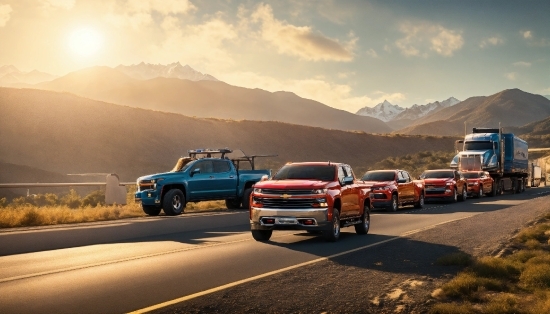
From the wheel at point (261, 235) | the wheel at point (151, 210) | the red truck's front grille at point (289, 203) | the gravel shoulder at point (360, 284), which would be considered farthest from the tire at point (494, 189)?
the red truck's front grille at point (289, 203)

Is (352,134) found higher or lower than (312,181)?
higher

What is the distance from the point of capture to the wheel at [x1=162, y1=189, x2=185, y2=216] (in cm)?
2320

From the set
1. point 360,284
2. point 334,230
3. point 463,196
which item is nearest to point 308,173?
point 334,230

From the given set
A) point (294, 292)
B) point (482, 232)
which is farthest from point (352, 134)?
point (294, 292)

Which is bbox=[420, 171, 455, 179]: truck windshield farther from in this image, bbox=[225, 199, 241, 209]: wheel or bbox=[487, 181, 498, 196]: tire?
bbox=[225, 199, 241, 209]: wheel

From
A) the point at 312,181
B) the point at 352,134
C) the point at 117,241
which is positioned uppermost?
the point at 352,134

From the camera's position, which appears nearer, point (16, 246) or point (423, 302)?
point (423, 302)

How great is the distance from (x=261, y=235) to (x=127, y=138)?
8084 cm

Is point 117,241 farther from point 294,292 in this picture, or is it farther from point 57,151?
point 57,151

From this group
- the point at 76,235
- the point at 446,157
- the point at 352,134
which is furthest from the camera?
the point at 352,134

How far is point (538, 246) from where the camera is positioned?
44.7 feet

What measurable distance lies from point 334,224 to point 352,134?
116 m

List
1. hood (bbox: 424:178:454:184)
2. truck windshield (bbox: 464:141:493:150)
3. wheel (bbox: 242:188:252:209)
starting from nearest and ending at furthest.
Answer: wheel (bbox: 242:188:252:209) → hood (bbox: 424:178:454:184) → truck windshield (bbox: 464:141:493:150)

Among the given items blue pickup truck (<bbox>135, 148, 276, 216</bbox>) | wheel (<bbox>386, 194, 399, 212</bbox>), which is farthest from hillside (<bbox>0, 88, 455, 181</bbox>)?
blue pickup truck (<bbox>135, 148, 276, 216</bbox>)
